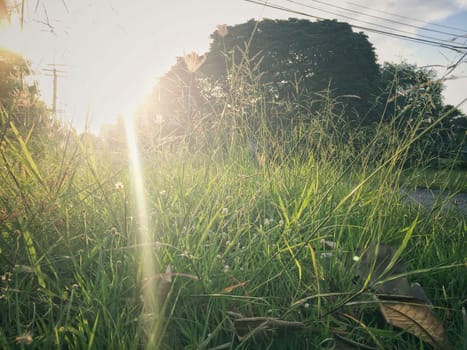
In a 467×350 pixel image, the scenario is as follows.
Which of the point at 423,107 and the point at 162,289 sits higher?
the point at 423,107

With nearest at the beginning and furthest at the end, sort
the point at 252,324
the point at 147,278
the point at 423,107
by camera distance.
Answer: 1. the point at 252,324
2. the point at 147,278
3. the point at 423,107

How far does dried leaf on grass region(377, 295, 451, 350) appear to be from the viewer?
0.98 m

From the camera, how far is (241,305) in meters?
1.11

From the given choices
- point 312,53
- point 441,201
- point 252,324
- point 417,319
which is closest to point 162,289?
point 252,324

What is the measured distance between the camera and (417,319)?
0.99 m

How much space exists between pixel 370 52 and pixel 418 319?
22.7 meters

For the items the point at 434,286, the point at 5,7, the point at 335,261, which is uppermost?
the point at 5,7

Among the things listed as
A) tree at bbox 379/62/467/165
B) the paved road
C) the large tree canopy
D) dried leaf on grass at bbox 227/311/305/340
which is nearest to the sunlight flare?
dried leaf on grass at bbox 227/311/305/340

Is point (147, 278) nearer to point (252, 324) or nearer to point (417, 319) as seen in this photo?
point (252, 324)

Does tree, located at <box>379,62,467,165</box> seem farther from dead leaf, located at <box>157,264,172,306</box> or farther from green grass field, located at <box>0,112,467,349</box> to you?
dead leaf, located at <box>157,264,172,306</box>

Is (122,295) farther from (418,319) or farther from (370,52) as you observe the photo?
(370,52)

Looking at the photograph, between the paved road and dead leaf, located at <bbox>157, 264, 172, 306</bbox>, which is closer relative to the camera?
dead leaf, located at <bbox>157, 264, 172, 306</bbox>

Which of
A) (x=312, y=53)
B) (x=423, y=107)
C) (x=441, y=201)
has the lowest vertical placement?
(x=441, y=201)

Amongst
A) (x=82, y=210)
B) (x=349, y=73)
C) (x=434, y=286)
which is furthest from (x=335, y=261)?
(x=349, y=73)
